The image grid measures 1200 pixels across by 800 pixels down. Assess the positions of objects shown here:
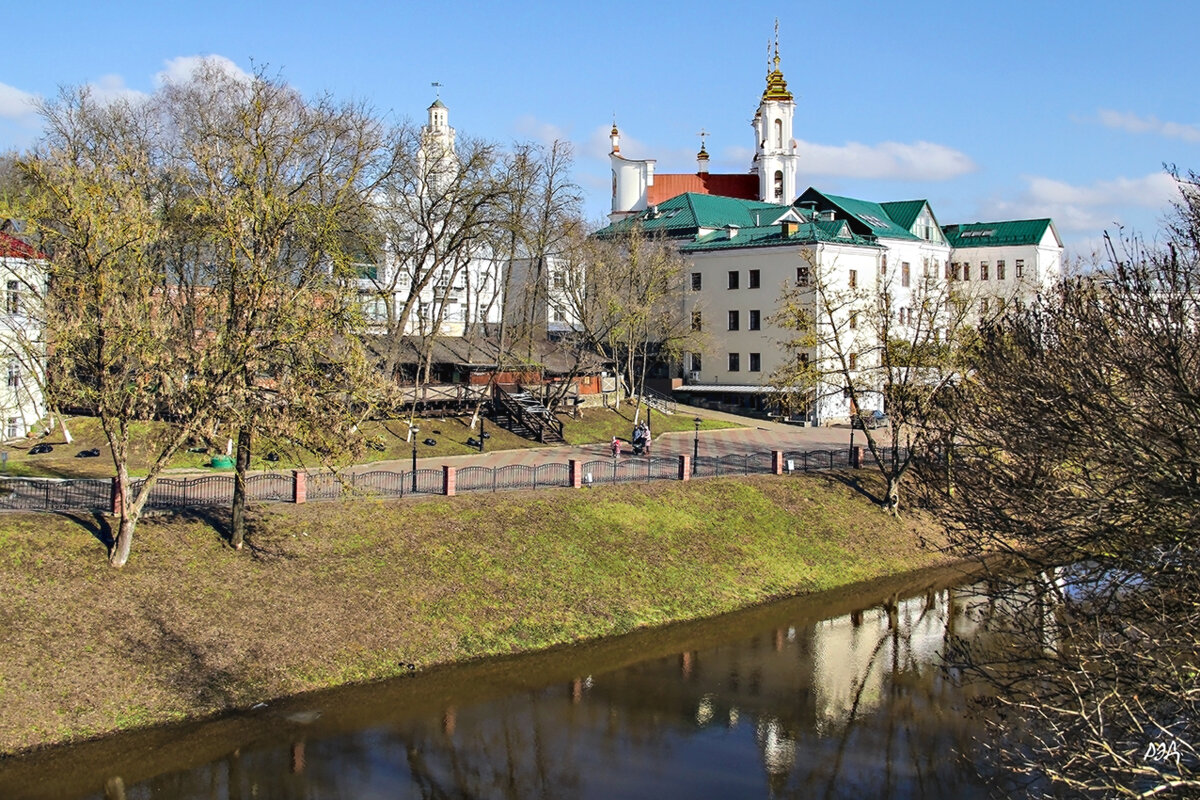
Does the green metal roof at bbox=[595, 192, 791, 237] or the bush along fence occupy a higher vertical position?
the green metal roof at bbox=[595, 192, 791, 237]

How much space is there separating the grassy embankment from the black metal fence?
3.19 feet

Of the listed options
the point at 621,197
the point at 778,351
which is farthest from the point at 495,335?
the point at 621,197

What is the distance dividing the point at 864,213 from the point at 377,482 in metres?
44.2

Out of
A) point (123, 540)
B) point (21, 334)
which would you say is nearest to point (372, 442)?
point (123, 540)

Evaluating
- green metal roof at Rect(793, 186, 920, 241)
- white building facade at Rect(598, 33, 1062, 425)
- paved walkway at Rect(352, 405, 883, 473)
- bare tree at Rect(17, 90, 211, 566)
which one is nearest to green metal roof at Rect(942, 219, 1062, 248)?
white building facade at Rect(598, 33, 1062, 425)

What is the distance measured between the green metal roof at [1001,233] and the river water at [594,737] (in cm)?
5457

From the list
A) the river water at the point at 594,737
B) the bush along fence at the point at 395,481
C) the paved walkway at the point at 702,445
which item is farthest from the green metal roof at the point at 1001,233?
the river water at the point at 594,737

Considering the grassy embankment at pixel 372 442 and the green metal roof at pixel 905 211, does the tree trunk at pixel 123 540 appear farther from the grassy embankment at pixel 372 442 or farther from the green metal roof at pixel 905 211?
the green metal roof at pixel 905 211

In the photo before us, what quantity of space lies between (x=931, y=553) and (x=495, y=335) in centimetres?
2655

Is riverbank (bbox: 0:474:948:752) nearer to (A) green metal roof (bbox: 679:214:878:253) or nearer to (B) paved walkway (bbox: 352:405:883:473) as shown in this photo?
(B) paved walkway (bbox: 352:405:883:473)

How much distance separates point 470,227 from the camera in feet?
137

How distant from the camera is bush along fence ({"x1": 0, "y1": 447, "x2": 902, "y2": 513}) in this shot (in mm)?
26305

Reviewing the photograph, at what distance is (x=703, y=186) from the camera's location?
79125mm

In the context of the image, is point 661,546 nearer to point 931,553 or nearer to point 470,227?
point 931,553
